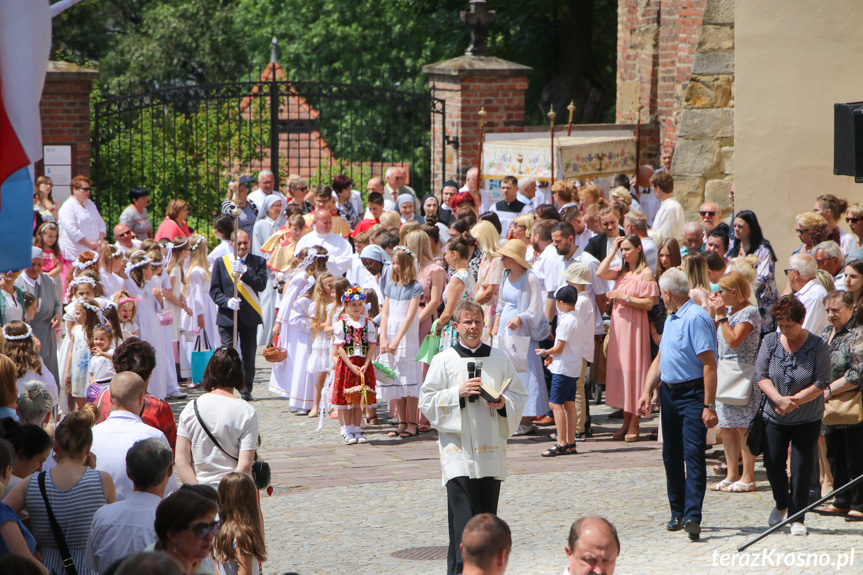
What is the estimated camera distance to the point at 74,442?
18.0 feet

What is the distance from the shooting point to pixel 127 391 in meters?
6.26

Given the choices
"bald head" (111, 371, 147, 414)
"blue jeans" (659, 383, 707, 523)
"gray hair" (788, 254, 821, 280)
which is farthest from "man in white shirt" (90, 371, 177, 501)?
"gray hair" (788, 254, 821, 280)

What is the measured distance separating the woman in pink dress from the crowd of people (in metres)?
0.03

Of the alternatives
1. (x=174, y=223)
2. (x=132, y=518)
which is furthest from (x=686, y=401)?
(x=174, y=223)

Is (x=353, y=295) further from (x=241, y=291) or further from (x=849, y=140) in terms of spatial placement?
(x=849, y=140)

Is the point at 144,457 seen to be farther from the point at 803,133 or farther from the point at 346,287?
the point at 803,133

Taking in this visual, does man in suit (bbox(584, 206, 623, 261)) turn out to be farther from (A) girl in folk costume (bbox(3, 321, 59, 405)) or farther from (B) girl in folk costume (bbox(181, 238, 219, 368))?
(A) girl in folk costume (bbox(3, 321, 59, 405))

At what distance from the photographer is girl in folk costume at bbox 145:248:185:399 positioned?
12070 mm

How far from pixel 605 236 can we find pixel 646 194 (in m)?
5.29

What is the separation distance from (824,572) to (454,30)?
26195 millimetres

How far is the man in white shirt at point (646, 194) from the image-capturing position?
16.9 metres

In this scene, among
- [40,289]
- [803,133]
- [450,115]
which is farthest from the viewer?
[450,115]

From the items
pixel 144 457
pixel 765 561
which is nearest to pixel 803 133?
pixel 765 561

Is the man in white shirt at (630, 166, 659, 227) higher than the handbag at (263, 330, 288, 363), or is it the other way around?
the man in white shirt at (630, 166, 659, 227)
